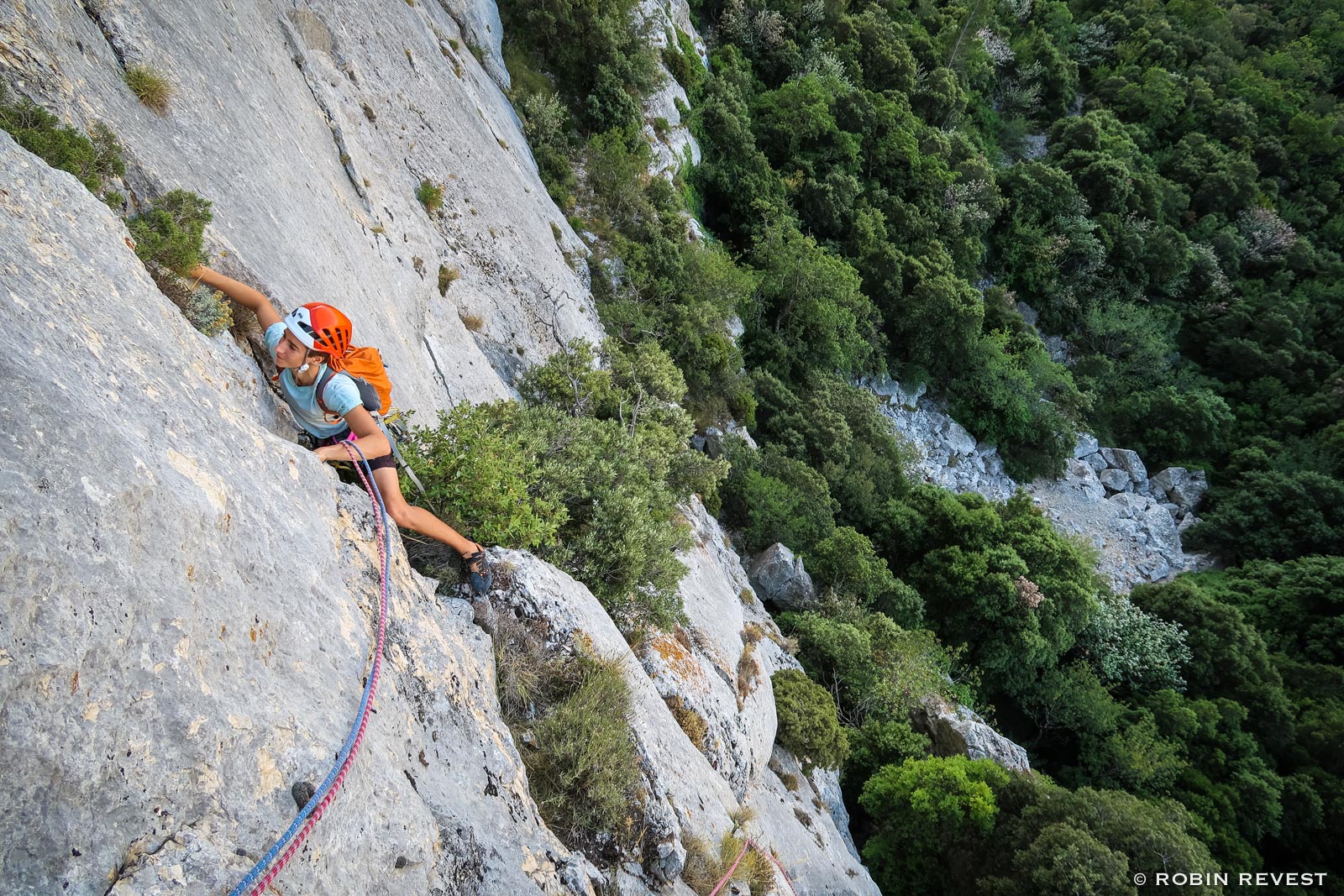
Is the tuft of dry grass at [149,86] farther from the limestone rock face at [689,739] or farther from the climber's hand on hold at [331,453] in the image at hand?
the limestone rock face at [689,739]

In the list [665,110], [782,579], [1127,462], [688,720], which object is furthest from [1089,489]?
[688,720]

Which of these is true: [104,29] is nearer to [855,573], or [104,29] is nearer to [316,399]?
[316,399]

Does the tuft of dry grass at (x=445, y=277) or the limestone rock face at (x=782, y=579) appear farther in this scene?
the limestone rock face at (x=782, y=579)

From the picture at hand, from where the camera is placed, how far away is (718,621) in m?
11.4

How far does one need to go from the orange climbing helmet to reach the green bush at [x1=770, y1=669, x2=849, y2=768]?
11155 mm

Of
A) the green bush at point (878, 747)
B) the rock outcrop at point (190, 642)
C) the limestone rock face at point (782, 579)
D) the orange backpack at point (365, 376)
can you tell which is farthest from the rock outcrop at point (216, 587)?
the limestone rock face at point (782, 579)

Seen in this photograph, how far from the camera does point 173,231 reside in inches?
188

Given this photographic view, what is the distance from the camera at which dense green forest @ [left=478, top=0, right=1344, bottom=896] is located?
16.6 meters

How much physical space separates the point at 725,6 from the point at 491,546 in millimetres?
40490

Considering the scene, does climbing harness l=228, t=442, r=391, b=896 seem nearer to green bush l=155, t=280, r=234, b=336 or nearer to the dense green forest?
green bush l=155, t=280, r=234, b=336

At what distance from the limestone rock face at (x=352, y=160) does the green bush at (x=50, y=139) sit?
0.39 m

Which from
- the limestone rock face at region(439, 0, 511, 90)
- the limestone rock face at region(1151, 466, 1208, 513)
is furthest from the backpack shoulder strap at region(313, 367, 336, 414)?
the limestone rock face at region(1151, 466, 1208, 513)

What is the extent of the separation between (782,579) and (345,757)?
59.1 ft

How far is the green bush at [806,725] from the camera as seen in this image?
13.4 meters
